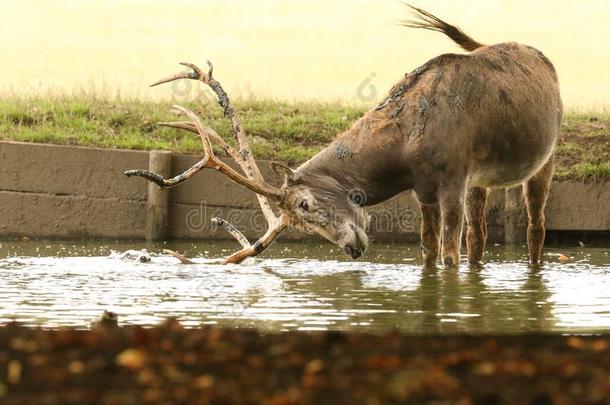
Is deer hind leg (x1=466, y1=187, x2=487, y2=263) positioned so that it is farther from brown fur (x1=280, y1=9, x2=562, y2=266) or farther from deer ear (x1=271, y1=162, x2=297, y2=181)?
deer ear (x1=271, y1=162, x2=297, y2=181)

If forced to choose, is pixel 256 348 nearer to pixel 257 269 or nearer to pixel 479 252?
pixel 257 269

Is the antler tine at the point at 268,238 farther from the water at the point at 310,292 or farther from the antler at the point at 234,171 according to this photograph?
the water at the point at 310,292

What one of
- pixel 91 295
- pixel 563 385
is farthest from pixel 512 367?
pixel 91 295

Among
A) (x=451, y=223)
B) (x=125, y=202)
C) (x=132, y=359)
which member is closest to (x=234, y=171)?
(x=451, y=223)

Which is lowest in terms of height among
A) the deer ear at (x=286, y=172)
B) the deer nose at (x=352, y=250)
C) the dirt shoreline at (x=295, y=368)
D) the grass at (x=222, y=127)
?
the dirt shoreline at (x=295, y=368)

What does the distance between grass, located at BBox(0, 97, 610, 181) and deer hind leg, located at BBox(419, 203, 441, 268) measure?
173 inches

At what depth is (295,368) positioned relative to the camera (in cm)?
491

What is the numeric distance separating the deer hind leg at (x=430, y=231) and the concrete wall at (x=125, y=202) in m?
3.74

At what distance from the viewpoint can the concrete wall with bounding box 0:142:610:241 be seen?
47.2 feet

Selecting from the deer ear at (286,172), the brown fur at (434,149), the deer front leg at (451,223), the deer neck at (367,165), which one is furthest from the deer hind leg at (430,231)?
the deer ear at (286,172)

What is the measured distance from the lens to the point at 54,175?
14.5 meters

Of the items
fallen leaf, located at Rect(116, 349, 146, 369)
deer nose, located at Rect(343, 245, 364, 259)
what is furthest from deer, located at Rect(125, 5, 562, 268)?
fallen leaf, located at Rect(116, 349, 146, 369)

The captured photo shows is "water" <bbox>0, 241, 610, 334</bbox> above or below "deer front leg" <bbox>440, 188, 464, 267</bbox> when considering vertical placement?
below

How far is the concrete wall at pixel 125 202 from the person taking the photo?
47.2ft
